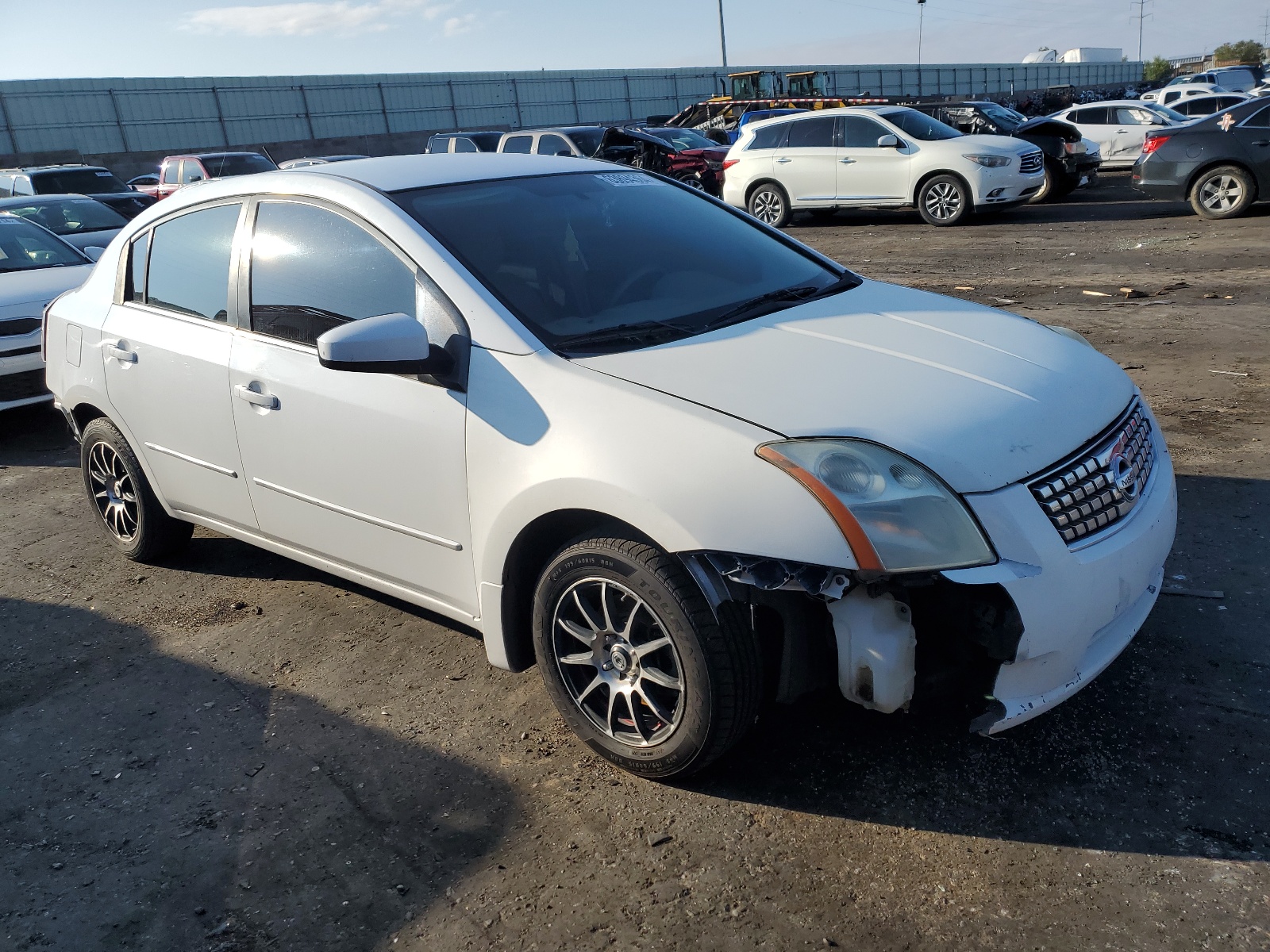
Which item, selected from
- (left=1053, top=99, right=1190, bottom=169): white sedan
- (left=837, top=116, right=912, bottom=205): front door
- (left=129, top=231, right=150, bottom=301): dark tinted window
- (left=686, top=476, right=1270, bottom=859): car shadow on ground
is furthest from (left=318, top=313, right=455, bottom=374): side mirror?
(left=1053, top=99, right=1190, bottom=169): white sedan

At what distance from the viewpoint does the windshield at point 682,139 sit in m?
20.4

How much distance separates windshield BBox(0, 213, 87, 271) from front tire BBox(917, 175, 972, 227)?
11015 millimetres

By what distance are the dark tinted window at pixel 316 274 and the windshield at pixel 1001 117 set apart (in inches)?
733

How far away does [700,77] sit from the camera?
51.9 metres

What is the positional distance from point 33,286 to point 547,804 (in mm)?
7015

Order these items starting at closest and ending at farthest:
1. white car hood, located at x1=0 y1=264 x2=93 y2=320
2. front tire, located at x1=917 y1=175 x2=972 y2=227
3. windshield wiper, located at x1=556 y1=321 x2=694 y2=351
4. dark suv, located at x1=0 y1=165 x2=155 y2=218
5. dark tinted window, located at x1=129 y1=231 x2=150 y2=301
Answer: windshield wiper, located at x1=556 y1=321 x2=694 y2=351 → dark tinted window, located at x1=129 y1=231 x2=150 y2=301 → white car hood, located at x1=0 y1=264 x2=93 y2=320 → front tire, located at x1=917 y1=175 x2=972 y2=227 → dark suv, located at x1=0 y1=165 x2=155 y2=218

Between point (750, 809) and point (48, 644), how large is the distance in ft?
10.0

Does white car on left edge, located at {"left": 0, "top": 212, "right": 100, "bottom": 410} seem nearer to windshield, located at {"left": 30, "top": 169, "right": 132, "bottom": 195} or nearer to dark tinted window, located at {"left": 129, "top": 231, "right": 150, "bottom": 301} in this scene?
dark tinted window, located at {"left": 129, "top": 231, "right": 150, "bottom": 301}

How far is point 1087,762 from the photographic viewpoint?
2.83 meters

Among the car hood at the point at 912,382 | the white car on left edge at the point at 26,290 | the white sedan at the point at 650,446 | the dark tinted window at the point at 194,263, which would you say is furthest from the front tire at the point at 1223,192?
the dark tinted window at the point at 194,263

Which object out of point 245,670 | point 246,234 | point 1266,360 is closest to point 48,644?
point 245,670

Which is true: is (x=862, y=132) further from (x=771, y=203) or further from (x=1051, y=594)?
(x=1051, y=594)

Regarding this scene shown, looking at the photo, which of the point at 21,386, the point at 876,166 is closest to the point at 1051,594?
the point at 21,386

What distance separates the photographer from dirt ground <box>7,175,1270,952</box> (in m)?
2.41
